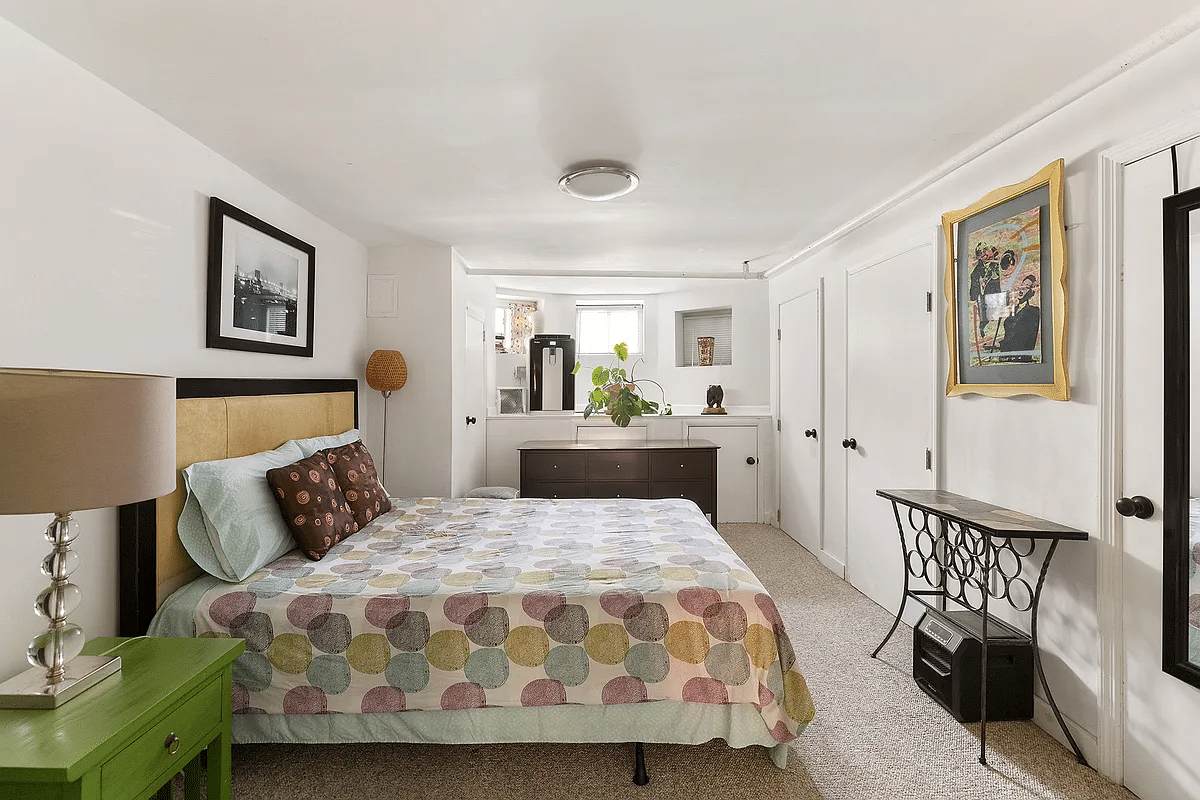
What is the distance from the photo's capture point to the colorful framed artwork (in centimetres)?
224

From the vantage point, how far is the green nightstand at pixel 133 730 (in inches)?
50.6

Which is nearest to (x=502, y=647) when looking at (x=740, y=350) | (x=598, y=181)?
(x=598, y=181)

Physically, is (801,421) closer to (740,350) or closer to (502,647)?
(740,350)

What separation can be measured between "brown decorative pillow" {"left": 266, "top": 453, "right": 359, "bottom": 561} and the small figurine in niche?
3.84m

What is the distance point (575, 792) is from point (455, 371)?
9.94 feet

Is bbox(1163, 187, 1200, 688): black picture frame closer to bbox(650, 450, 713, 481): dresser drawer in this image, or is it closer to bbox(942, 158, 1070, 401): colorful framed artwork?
bbox(942, 158, 1070, 401): colorful framed artwork

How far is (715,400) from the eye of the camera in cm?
587

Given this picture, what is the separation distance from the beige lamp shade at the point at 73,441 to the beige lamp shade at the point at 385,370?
100 inches

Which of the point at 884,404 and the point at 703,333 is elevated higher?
the point at 703,333

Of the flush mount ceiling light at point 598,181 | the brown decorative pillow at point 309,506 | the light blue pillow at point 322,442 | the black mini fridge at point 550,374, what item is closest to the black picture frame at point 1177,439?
the flush mount ceiling light at point 598,181

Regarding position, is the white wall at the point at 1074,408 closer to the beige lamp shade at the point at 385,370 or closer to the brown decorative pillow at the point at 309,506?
the brown decorative pillow at the point at 309,506

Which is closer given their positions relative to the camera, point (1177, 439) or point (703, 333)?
point (1177, 439)

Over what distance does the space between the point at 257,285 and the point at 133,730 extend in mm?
2089

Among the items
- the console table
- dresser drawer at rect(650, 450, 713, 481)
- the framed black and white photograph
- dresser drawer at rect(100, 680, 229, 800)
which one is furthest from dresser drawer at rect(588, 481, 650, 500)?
→ dresser drawer at rect(100, 680, 229, 800)
